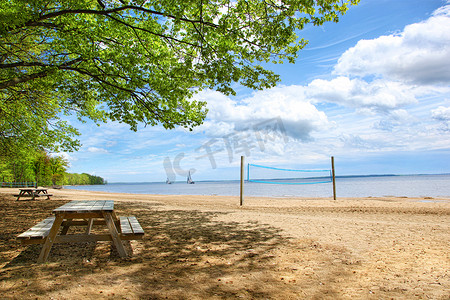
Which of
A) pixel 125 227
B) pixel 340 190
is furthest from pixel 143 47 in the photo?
pixel 340 190

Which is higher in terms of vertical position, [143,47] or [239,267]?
[143,47]

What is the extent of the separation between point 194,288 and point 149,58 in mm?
8270

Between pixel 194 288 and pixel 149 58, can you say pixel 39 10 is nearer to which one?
pixel 149 58

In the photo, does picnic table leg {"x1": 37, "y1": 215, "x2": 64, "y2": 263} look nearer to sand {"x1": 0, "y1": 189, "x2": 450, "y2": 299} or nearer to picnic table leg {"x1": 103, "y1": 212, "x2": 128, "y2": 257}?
sand {"x1": 0, "y1": 189, "x2": 450, "y2": 299}

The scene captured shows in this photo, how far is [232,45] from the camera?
8086 millimetres

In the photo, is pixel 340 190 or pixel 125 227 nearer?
pixel 125 227

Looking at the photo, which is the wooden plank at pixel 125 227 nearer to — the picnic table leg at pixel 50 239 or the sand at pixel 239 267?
the sand at pixel 239 267

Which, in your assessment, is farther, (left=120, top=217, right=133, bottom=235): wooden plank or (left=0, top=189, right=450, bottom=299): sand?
(left=120, top=217, right=133, bottom=235): wooden plank

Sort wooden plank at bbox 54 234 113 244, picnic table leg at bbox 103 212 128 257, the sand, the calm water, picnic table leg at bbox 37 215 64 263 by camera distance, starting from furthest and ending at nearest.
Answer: the calm water
picnic table leg at bbox 103 212 128 257
wooden plank at bbox 54 234 113 244
picnic table leg at bbox 37 215 64 263
the sand

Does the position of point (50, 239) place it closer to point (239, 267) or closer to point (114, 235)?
point (114, 235)

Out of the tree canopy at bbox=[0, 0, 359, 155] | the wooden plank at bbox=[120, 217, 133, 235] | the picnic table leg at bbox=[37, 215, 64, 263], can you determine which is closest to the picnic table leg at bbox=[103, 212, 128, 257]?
the wooden plank at bbox=[120, 217, 133, 235]

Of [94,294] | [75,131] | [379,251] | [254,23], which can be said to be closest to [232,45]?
[254,23]

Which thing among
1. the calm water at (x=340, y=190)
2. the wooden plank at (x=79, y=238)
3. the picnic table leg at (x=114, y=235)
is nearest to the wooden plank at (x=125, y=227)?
the picnic table leg at (x=114, y=235)

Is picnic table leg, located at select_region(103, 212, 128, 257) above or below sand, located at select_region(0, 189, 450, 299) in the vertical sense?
above
